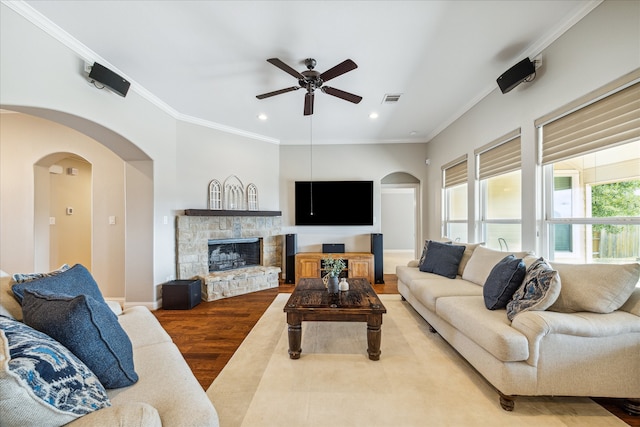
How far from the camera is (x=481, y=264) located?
9.66ft

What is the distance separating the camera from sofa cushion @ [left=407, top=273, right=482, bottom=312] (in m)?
2.67

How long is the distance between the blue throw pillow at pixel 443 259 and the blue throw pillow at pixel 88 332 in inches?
128

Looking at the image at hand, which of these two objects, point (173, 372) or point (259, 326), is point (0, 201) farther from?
point (173, 372)

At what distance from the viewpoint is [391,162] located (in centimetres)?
553

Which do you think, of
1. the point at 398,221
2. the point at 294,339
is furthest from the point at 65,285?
the point at 398,221

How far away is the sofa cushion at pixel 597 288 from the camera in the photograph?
70.1 inches

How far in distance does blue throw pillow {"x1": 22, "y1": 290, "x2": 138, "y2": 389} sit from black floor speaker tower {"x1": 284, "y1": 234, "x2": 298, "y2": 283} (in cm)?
391

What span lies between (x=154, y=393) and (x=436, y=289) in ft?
8.42

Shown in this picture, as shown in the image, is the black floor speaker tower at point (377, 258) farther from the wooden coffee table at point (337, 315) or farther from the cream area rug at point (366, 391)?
the wooden coffee table at point (337, 315)

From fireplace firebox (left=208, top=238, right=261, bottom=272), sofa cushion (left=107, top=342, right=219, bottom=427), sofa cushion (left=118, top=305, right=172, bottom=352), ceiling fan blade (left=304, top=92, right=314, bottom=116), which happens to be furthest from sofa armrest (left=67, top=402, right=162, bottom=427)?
fireplace firebox (left=208, top=238, right=261, bottom=272)

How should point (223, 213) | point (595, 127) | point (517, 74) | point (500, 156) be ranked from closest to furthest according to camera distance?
point (595, 127), point (517, 74), point (500, 156), point (223, 213)

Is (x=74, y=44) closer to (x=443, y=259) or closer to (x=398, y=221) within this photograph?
(x=443, y=259)

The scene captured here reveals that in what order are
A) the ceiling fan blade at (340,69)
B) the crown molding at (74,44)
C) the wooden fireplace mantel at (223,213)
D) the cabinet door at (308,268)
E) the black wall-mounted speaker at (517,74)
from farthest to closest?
the cabinet door at (308,268)
the wooden fireplace mantel at (223,213)
the black wall-mounted speaker at (517,74)
the ceiling fan blade at (340,69)
the crown molding at (74,44)

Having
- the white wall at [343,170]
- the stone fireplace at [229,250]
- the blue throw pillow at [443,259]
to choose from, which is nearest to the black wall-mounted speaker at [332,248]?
the white wall at [343,170]
